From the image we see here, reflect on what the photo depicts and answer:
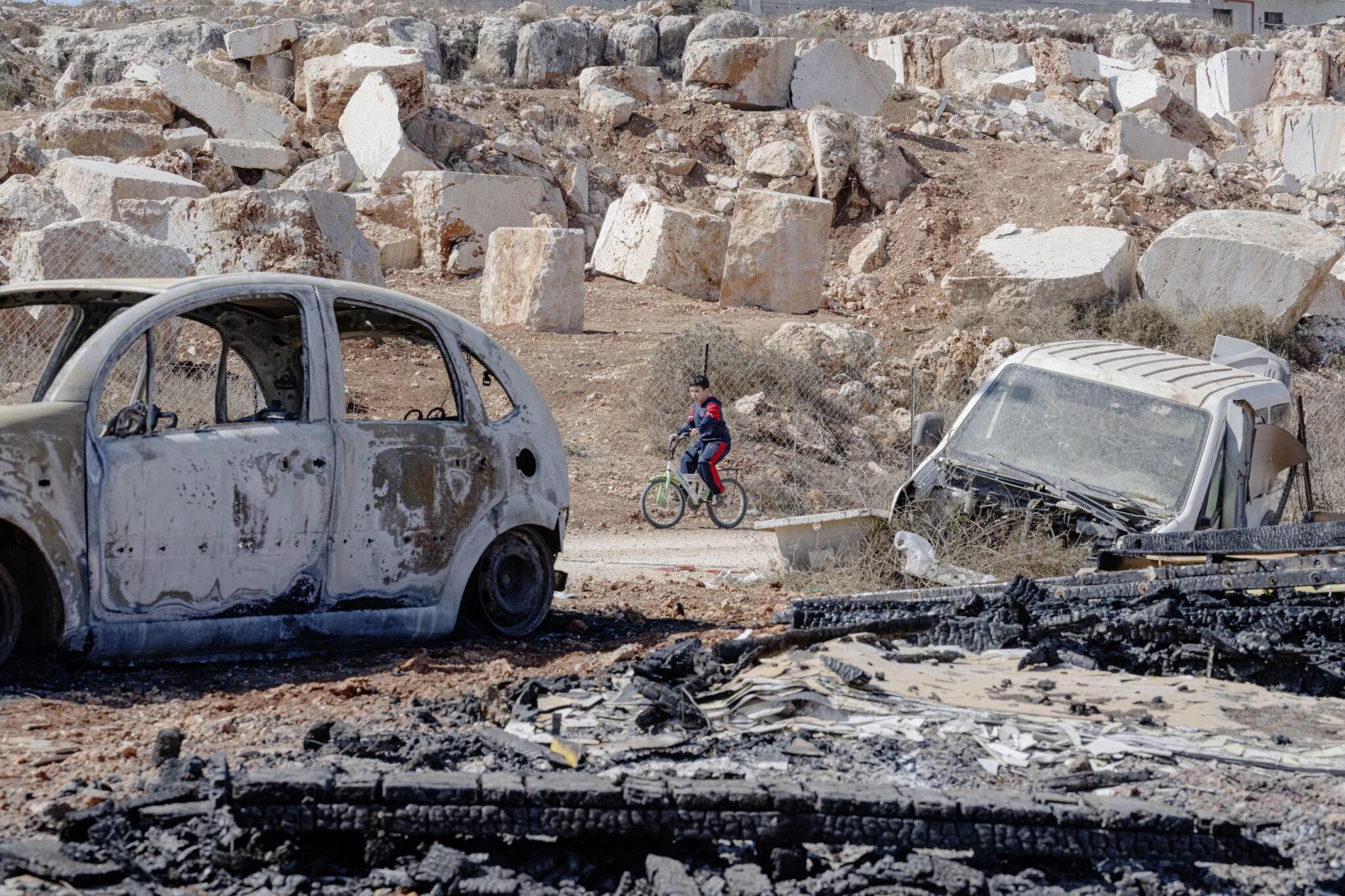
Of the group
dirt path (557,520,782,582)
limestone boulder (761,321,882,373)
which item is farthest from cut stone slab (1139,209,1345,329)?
dirt path (557,520,782,582)

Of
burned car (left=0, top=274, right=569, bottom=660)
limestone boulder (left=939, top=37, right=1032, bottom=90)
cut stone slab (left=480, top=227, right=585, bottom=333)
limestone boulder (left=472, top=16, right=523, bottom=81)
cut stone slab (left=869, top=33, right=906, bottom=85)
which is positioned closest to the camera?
burned car (left=0, top=274, right=569, bottom=660)

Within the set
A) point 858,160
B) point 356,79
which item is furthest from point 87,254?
point 858,160

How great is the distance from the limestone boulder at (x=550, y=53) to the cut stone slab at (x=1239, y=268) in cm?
1653

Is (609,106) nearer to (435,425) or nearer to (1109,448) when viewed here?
(1109,448)

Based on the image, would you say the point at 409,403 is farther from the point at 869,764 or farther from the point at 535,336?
the point at 869,764

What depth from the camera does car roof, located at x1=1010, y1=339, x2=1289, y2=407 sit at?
8656 mm

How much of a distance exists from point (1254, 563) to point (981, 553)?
6.04 feet

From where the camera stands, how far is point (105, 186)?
806 inches

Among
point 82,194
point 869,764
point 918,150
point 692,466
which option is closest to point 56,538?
point 869,764

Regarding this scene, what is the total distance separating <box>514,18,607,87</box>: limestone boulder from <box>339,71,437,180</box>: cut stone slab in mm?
6950

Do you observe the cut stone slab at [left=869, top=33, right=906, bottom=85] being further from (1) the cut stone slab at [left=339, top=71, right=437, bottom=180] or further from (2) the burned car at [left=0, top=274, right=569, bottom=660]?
(2) the burned car at [left=0, top=274, right=569, bottom=660]

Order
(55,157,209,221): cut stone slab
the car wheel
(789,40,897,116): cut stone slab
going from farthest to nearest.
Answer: (789,40,897,116): cut stone slab → (55,157,209,221): cut stone slab → the car wheel

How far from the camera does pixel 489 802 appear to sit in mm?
3361

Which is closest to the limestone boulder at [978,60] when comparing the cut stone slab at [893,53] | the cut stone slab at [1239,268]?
the cut stone slab at [893,53]
